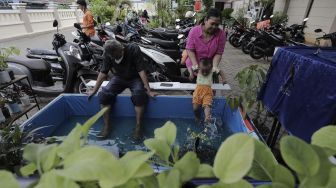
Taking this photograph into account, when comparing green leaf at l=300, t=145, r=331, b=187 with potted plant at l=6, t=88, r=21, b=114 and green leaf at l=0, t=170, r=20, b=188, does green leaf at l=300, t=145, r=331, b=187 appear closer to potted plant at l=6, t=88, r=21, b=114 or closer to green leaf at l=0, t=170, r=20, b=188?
green leaf at l=0, t=170, r=20, b=188

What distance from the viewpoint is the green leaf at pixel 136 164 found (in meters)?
0.37

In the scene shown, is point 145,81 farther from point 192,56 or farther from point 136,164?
point 136,164

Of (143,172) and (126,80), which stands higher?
(143,172)

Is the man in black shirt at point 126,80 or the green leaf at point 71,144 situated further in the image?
the man in black shirt at point 126,80

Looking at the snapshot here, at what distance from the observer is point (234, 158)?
13.5 inches

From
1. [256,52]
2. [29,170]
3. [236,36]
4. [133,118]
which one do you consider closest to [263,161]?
[29,170]

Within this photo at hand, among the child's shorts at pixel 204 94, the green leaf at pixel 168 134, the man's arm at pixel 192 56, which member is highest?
the green leaf at pixel 168 134

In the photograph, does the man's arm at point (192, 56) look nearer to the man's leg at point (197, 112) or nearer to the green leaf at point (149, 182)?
the man's leg at point (197, 112)

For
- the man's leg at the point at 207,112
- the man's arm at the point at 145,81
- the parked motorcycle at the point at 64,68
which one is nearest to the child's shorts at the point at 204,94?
the man's leg at the point at 207,112

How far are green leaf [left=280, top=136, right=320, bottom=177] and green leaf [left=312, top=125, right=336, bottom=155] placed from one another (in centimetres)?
7

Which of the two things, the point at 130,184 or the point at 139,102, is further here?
the point at 139,102

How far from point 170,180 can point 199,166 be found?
3.3 inches

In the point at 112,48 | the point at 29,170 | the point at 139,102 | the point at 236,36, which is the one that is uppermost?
the point at 29,170

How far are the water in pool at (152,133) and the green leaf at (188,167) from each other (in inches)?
89.5
